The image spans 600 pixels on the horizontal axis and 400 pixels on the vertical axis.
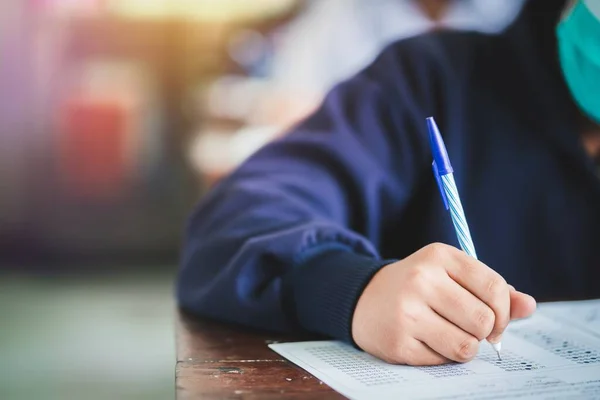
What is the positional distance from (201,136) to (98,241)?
542 mm

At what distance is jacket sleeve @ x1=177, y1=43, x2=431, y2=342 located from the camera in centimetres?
55

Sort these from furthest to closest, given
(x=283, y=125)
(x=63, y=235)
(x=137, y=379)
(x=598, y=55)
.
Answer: (x=63, y=235) → (x=283, y=125) → (x=137, y=379) → (x=598, y=55)

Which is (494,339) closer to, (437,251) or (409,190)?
(437,251)

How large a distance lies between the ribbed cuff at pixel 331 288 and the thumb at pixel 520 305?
9 centimetres

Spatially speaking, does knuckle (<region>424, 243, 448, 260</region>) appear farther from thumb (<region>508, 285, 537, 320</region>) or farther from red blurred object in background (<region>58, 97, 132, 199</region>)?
red blurred object in background (<region>58, 97, 132, 199</region>)

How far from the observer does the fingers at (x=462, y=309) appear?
0.44 meters

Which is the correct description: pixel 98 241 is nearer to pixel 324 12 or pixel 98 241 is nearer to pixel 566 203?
pixel 324 12

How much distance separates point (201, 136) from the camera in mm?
2887

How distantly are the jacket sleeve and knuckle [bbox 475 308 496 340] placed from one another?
83mm

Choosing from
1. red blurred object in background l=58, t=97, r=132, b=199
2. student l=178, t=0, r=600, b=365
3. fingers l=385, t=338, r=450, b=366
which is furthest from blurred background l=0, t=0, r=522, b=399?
fingers l=385, t=338, r=450, b=366

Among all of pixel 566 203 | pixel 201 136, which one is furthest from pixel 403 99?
pixel 201 136

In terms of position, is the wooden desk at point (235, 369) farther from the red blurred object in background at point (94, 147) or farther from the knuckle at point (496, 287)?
the red blurred object in background at point (94, 147)

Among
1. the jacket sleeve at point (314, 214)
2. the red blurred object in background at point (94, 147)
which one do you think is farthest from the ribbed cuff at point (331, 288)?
the red blurred object in background at point (94, 147)

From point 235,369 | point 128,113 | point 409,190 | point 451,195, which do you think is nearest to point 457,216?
point 451,195
